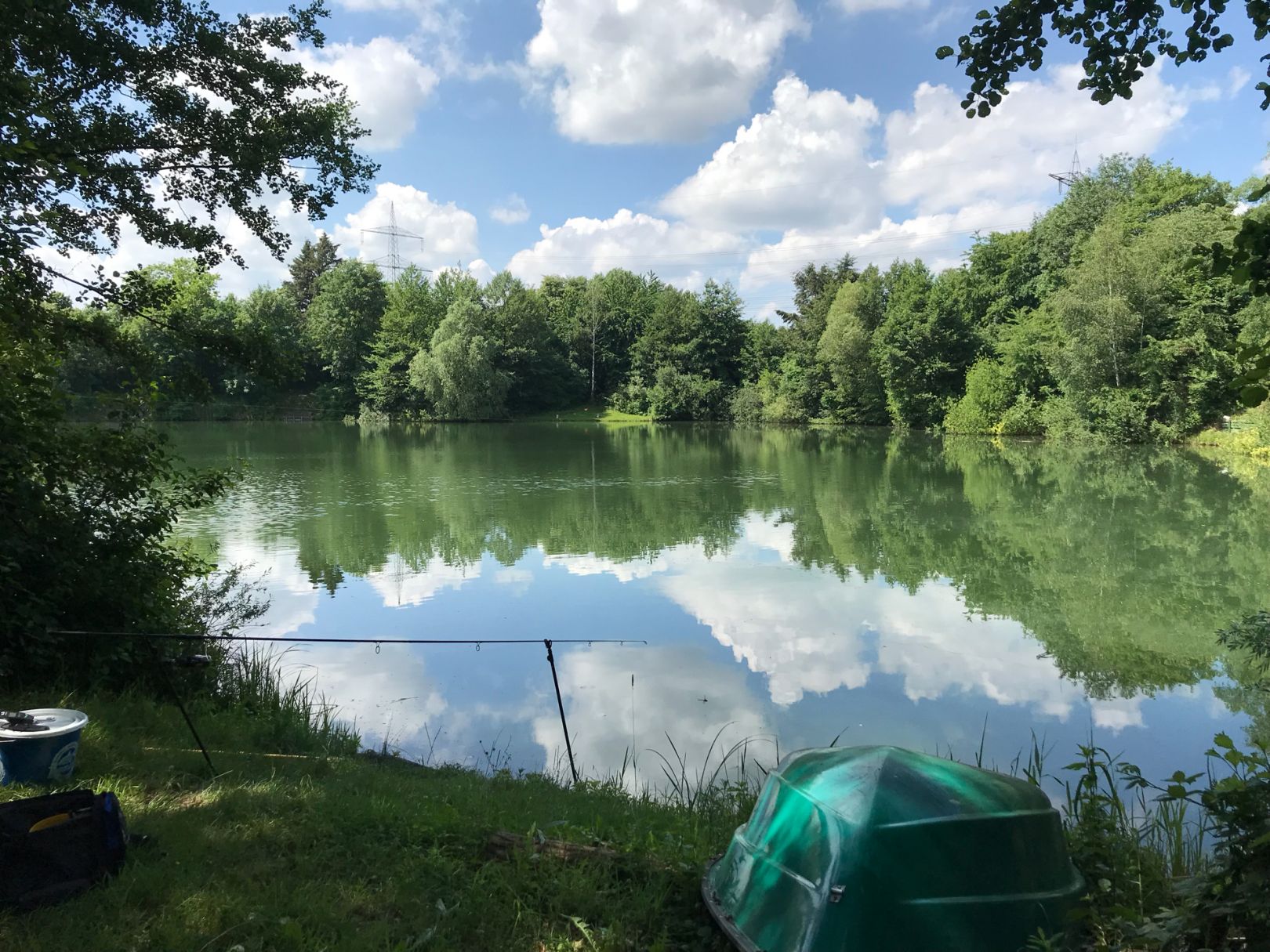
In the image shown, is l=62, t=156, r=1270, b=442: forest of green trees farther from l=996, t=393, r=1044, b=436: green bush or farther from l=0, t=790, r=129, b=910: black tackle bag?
l=0, t=790, r=129, b=910: black tackle bag

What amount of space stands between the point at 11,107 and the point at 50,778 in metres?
3.32

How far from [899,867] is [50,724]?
3.61 m

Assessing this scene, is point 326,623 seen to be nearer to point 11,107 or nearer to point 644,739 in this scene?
point 644,739

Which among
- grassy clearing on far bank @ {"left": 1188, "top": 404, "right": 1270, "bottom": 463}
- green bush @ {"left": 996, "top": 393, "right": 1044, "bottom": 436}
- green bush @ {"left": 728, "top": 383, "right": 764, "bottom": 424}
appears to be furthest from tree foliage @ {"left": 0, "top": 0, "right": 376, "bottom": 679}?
green bush @ {"left": 728, "top": 383, "right": 764, "bottom": 424}

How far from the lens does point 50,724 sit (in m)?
3.56

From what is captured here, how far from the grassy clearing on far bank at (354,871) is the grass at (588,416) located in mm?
55492

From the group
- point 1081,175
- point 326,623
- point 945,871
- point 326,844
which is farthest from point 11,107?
point 1081,175

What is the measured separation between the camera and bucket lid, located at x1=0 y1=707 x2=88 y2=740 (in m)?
3.42

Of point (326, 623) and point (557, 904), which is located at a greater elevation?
point (557, 904)

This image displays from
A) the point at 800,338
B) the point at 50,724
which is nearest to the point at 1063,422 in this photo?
the point at 800,338

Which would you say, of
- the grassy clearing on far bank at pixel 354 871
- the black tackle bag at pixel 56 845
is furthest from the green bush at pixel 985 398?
the black tackle bag at pixel 56 845

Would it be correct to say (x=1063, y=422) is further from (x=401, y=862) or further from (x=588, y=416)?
(x=401, y=862)

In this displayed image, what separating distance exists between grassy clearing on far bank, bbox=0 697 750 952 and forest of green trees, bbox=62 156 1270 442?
2.88 metres

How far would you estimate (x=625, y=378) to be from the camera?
2504 inches
